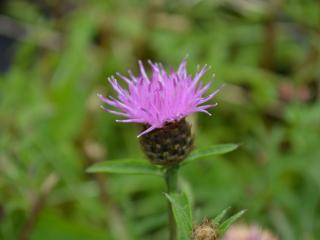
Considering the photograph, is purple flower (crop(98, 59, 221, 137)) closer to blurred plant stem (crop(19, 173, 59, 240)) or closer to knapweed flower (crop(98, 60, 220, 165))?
knapweed flower (crop(98, 60, 220, 165))

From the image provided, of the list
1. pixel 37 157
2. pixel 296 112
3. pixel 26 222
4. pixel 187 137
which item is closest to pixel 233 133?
pixel 296 112

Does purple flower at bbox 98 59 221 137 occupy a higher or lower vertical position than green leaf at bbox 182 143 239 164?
higher

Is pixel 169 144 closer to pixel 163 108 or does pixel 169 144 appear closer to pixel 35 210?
pixel 163 108

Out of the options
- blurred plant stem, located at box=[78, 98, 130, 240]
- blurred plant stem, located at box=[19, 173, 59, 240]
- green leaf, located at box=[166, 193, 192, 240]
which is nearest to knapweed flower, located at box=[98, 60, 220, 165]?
green leaf, located at box=[166, 193, 192, 240]

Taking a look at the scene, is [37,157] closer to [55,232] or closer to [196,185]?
[55,232]

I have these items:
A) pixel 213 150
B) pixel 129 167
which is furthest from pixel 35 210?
pixel 213 150
